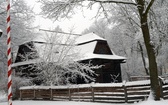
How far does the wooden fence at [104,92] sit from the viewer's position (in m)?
12.7

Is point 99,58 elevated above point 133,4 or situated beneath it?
situated beneath

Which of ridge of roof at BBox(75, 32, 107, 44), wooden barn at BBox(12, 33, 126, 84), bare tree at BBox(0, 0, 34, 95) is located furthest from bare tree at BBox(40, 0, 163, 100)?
ridge of roof at BBox(75, 32, 107, 44)

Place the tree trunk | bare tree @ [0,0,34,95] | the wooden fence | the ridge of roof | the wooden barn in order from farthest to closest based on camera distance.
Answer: the ridge of roof, the wooden barn, bare tree @ [0,0,34,95], the wooden fence, the tree trunk

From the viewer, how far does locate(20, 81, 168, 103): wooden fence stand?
41.6 ft

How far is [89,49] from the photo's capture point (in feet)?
97.5

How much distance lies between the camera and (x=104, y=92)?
14.3m

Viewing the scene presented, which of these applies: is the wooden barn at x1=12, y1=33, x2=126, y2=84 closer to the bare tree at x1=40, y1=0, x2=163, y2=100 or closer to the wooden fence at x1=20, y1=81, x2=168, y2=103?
the wooden fence at x1=20, y1=81, x2=168, y2=103

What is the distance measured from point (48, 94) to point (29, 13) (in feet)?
26.7

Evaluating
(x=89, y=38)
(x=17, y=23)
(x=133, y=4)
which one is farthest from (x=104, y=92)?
(x=89, y=38)

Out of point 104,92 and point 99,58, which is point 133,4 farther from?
point 99,58

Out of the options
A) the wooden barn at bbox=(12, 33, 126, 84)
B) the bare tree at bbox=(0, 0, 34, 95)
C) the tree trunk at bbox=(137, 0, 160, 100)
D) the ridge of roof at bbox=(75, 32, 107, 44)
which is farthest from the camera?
the ridge of roof at bbox=(75, 32, 107, 44)

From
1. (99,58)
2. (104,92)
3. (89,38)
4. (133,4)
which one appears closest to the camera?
(133,4)

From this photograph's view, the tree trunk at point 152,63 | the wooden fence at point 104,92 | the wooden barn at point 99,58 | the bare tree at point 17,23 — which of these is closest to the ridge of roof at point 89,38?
the wooden barn at point 99,58

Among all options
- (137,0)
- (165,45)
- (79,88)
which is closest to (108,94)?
(79,88)
